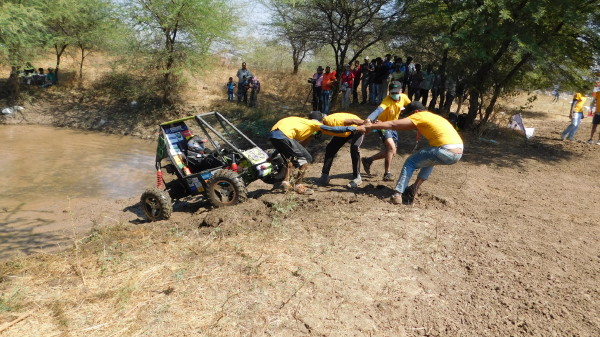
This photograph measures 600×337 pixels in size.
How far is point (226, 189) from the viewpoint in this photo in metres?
6.68

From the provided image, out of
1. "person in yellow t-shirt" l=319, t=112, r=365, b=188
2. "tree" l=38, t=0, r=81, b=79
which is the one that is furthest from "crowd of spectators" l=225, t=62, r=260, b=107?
"person in yellow t-shirt" l=319, t=112, r=365, b=188

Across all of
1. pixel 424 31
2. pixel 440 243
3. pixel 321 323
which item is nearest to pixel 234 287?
pixel 321 323

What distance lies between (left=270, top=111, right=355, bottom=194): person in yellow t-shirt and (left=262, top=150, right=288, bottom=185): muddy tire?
0.88 ft

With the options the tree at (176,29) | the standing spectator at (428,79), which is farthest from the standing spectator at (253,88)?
the standing spectator at (428,79)

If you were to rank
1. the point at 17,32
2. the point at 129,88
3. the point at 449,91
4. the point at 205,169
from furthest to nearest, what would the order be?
the point at 129,88 < the point at 17,32 < the point at 449,91 < the point at 205,169

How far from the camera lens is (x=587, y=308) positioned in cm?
366

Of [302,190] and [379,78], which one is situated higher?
[379,78]

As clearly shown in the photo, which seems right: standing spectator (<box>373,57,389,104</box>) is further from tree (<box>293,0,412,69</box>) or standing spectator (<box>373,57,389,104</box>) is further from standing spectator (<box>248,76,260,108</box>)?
standing spectator (<box>248,76,260,108</box>)

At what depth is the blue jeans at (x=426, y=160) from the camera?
560cm

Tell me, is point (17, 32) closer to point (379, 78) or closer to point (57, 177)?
point (57, 177)

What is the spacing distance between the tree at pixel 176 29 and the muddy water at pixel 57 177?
354 cm

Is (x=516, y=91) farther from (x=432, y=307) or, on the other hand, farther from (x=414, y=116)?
(x=432, y=307)

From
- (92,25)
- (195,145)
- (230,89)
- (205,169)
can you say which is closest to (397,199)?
(205,169)

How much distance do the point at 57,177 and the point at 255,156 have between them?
6.08 meters
